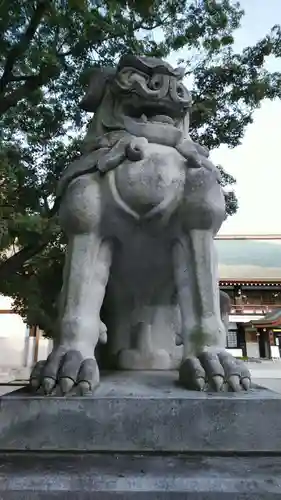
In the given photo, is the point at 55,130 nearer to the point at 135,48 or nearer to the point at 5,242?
the point at 135,48

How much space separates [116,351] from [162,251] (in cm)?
52

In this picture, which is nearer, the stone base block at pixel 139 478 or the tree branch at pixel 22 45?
the stone base block at pixel 139 478

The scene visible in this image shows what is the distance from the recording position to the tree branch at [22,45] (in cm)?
460

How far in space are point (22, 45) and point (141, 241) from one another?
13.4 ft

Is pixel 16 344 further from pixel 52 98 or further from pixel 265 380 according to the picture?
pixel 52 98

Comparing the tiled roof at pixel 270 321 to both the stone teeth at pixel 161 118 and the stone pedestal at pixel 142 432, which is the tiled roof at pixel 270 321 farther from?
the stone pedestal at pixel 142 432

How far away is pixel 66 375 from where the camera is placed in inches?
50.9

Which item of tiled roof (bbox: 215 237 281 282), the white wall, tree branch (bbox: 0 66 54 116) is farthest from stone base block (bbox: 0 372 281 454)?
tiled roof (bbox: 215 237 281 282)

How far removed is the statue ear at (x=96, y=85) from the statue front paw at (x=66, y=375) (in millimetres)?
1220

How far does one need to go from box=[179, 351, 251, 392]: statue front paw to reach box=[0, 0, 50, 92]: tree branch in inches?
171

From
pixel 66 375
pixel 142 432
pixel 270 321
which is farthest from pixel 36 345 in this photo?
pixel 142 432

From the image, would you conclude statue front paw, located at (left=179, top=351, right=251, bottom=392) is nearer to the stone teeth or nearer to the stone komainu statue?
the stone komainu statue

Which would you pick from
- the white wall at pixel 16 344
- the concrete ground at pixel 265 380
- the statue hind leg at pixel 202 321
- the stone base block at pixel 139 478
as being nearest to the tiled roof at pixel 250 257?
the concrete ground at pixel 265 380

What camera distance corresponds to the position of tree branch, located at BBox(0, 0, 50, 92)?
4.60 metres
